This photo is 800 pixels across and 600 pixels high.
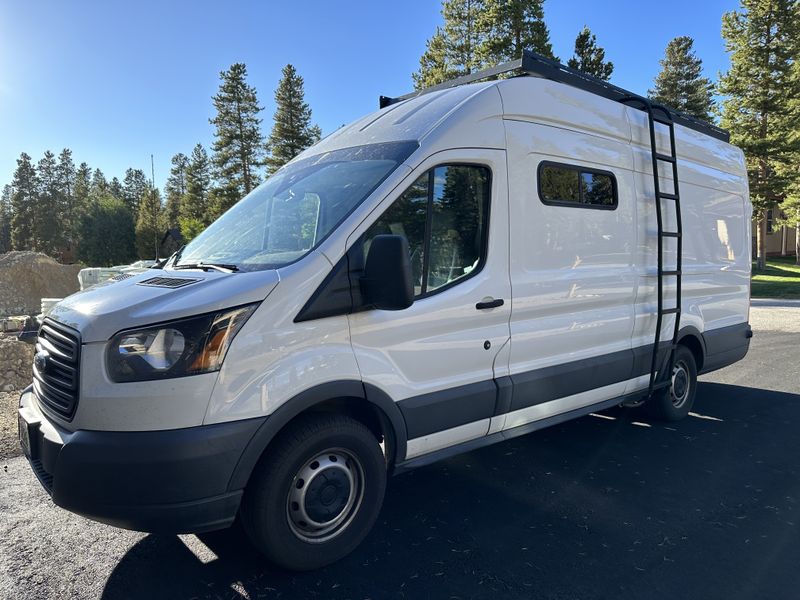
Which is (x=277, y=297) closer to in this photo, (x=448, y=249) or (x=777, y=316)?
(x=448, y=249)

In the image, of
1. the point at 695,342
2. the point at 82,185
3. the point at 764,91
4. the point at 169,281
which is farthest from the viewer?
the point at 82,185

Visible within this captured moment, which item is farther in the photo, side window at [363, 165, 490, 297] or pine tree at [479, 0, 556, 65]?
pine tree at [479, 0, 556, 65]

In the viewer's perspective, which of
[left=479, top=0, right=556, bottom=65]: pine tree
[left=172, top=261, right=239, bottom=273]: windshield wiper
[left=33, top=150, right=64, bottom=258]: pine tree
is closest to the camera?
[left=172, top=261, right=239, bottom=273]: windshield wiper

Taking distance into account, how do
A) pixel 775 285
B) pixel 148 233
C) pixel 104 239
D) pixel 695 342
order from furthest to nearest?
pixel 148 233 < pixel 104 239 < pixel 775 285 < pixel 695 342

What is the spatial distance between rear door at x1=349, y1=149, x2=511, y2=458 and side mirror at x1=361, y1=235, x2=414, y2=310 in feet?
0.71

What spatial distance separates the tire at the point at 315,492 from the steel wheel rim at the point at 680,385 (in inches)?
147

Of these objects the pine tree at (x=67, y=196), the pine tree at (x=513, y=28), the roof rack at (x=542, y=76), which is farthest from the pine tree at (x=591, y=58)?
the pine tree at (x=67, y=196)

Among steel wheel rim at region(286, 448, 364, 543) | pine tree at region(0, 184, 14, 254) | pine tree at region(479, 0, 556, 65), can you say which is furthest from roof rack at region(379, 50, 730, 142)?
pine tree at region(0, 184, 14, 254)

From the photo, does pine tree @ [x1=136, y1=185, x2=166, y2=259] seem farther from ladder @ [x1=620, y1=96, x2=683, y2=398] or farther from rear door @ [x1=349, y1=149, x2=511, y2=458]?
rear door @ [x1=349, y1=149, x2=511, y2=458]

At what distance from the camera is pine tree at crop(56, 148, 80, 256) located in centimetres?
8950

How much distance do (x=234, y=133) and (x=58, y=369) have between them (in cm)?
4829

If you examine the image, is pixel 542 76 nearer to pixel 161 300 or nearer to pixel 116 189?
pixel 161 300

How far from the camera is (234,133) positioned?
47.1 metres

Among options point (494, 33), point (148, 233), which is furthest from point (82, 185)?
point (494, 33)
